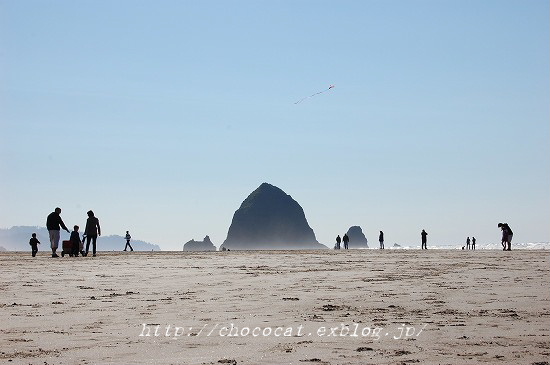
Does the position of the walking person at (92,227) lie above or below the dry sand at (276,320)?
above

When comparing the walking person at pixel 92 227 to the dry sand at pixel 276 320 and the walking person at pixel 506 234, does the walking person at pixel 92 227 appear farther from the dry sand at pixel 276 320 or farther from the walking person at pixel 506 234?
the walking person at pixel 506 234

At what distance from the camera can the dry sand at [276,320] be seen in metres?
6.58

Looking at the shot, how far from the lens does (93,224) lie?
29.6 m

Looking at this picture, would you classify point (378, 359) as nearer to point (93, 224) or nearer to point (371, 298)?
point (371, 298)

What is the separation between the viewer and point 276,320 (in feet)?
29.0

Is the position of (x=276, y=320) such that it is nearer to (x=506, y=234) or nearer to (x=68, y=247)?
(x=68, y=247)

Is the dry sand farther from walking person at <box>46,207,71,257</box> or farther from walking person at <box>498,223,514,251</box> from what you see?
walking person at <box>498,223,514,251</box>

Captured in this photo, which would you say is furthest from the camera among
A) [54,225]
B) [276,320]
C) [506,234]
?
[506,234]

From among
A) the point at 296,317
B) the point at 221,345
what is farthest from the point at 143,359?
the point at 296,317


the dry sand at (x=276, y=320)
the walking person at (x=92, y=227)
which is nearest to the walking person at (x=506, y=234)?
the walking person at (x=92, y=227)

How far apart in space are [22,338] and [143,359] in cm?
203

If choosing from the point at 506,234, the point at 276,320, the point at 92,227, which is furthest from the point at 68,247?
the point at 506,234

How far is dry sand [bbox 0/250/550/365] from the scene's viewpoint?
21.6ft

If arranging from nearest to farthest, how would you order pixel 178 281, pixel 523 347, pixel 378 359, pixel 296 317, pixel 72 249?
pixel 378 359 → pixel 523 347 → pixel 296 317 → pixel 178 281 → pixel 72 249
